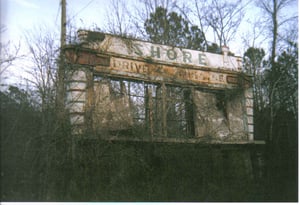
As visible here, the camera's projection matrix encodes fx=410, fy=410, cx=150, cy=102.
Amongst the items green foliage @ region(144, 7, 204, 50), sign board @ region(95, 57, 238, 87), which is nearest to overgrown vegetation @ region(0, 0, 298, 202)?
sign board @ region(95, 57, 238, 87)

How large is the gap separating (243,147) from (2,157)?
5938 mm

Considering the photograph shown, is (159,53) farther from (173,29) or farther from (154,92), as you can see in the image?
(173,29)

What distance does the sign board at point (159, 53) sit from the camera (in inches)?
337

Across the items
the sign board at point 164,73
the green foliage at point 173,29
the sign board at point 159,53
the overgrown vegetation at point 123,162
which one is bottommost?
the overgrown vegetation at point 123,162

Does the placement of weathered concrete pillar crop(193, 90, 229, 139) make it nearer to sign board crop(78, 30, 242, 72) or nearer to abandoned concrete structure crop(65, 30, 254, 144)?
abandoned concrete structure crop(65, 30, 254, 144)

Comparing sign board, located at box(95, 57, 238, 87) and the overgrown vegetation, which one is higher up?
sign board, located at box(95, 57, 238, 87)

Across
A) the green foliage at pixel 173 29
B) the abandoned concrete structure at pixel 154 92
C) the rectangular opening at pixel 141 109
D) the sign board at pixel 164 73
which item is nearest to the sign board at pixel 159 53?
the abandoned concrete structure at pixel 154 92

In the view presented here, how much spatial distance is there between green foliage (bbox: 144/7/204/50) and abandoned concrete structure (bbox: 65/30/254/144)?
12.1 ft

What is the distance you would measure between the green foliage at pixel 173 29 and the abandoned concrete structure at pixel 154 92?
146 inches

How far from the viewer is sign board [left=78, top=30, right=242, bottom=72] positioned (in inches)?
337

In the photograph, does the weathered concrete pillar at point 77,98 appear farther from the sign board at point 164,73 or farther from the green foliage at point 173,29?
the green foliage at point 173,29

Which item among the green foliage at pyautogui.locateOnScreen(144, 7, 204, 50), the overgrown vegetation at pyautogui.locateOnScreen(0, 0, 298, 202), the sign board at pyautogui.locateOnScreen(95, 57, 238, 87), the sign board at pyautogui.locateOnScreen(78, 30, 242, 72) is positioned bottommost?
the overgrown vegetation at pyautogui.locateOnScreen(0, 0, 298, 202)

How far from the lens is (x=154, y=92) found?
907 centimetres

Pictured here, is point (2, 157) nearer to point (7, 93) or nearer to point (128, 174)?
point (7, 93)
